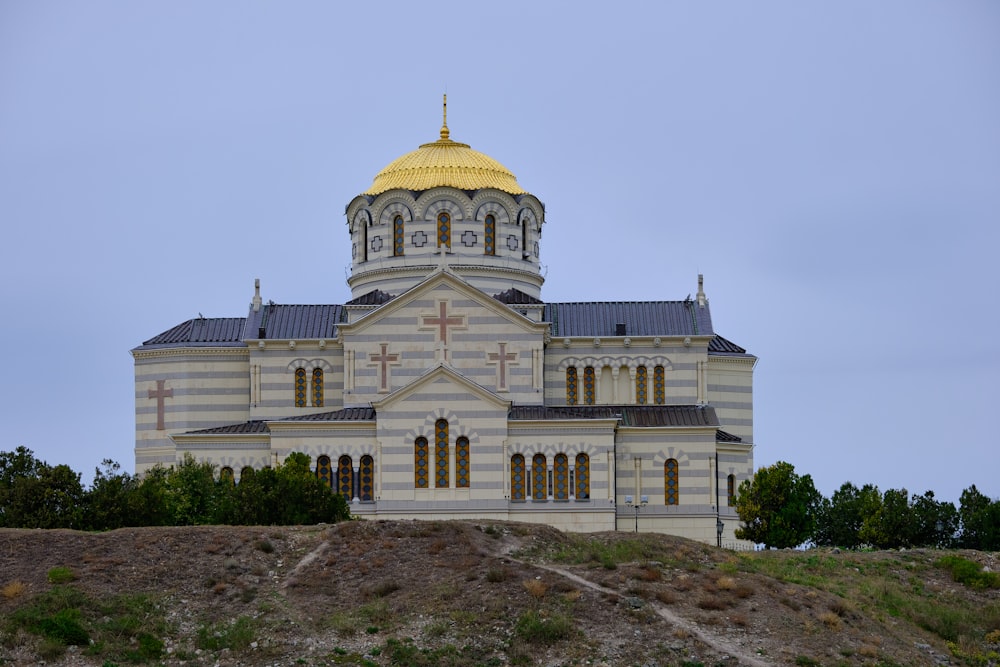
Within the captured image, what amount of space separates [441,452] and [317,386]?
8.60 meters

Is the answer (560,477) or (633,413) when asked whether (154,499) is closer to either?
(560,477)

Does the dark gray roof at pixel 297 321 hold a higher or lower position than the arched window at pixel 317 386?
higher

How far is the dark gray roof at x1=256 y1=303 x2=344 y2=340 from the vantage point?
76.5 m

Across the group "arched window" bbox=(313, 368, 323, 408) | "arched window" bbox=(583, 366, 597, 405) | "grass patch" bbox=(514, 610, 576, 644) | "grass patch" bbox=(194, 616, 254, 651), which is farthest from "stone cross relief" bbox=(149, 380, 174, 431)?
"grass patch" bbox=(514, 610, 576, 644)

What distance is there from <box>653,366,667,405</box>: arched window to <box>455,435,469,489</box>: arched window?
9875 mm

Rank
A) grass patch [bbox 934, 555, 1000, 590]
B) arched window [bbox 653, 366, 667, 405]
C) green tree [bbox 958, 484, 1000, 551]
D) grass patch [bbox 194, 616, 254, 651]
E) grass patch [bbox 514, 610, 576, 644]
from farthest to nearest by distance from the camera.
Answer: arched window [bbox 653, 366, 667, 405]
green tree [bbox 958, 484, 1000, 551]
grass patch [bbox 934, 555, 1000, 590]
grass patch [bbox 194, 616, 254, 651]
grass patch [bbox 514, 610, 576, 644]

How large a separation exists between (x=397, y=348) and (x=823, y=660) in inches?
1180

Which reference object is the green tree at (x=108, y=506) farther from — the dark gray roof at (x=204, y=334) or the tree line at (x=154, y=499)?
the dark gray roof at (x=204, y=334)

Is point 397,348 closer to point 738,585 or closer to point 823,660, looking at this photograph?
point 738,585

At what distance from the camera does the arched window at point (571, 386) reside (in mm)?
75062

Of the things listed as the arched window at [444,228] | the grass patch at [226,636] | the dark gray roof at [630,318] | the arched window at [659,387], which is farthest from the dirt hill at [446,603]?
the arched window at [444,228]

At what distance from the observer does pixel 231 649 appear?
4650 cm

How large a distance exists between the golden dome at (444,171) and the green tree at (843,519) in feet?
62.3

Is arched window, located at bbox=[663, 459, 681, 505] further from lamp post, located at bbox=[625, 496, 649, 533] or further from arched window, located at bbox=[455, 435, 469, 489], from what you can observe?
arched window, located at bbox=[455, 435, 469, 489]
